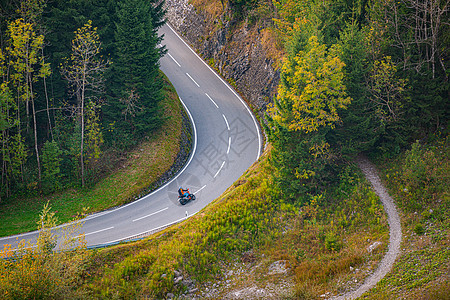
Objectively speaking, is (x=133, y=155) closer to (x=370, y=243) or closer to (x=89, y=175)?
(x=89, y=175)

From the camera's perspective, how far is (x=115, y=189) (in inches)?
1075

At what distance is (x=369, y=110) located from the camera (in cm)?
2169

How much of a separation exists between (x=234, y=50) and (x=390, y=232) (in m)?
28.7

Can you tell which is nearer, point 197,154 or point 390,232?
point 390,232

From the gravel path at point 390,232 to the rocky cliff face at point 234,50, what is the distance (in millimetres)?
15404

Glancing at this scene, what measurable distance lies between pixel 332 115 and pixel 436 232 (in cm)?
833

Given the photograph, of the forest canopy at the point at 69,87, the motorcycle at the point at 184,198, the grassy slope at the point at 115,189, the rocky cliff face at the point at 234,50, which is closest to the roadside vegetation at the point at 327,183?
the motorcycle at the point at 184,198

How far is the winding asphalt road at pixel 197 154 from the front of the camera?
24406 mm

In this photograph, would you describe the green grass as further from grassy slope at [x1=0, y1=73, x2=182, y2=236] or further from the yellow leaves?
grassy slope at [x1=0, y1=73, x2=182, y2=236]

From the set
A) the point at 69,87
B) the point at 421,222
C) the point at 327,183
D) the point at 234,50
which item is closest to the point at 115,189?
the point at 69,87

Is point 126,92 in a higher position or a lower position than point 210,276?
higher

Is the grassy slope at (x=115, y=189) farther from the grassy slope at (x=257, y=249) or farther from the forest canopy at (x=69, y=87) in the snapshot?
the grassy slope at (x=257, y=249)

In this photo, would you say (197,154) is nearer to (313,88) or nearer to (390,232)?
(313,88)

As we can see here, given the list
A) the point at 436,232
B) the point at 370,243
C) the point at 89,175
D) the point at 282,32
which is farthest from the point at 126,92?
the point at 436,232
